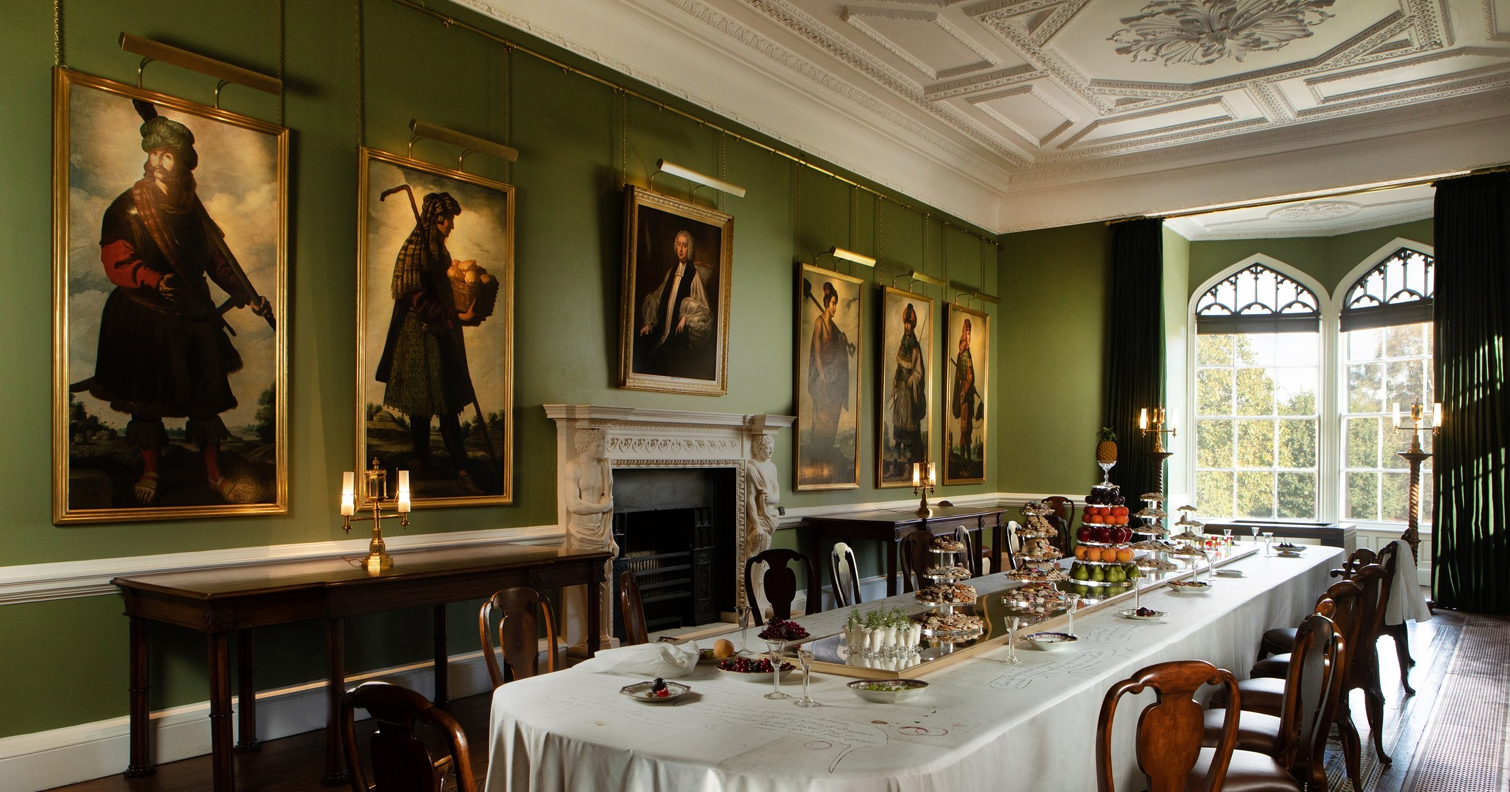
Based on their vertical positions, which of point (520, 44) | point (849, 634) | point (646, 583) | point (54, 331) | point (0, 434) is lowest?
point (646, 583)

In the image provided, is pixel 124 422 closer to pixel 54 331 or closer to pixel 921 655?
pixel 54 331

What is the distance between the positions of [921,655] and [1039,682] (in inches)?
18.1

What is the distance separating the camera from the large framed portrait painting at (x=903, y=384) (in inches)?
Result: 405

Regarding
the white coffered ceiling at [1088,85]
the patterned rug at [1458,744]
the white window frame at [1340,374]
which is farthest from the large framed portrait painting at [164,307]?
the white window frame at [1340,374]

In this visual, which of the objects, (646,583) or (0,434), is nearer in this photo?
(0,434)

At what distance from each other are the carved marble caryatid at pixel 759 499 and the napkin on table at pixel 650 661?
179 inches

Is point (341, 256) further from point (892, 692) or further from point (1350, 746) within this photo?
point (1350, 746)

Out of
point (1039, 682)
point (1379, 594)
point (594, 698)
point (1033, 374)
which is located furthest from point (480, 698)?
point (1033, 374)

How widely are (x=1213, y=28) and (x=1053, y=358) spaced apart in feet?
16.5

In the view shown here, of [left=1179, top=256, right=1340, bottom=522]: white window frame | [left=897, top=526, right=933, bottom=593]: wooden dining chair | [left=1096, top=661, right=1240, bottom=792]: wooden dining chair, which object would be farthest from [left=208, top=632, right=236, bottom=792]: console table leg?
[left=1179, top=256, right=1340, bottom=522]: white window frame

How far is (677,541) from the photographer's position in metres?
7.85

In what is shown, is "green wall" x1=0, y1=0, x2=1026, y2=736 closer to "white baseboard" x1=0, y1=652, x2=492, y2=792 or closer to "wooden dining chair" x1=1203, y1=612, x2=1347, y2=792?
"white baseboard" x1=0, y1=652, x2=492, y2=792

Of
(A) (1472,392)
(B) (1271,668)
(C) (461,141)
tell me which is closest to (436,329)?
(C) (461,141)

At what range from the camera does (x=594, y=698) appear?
10.2 feet
